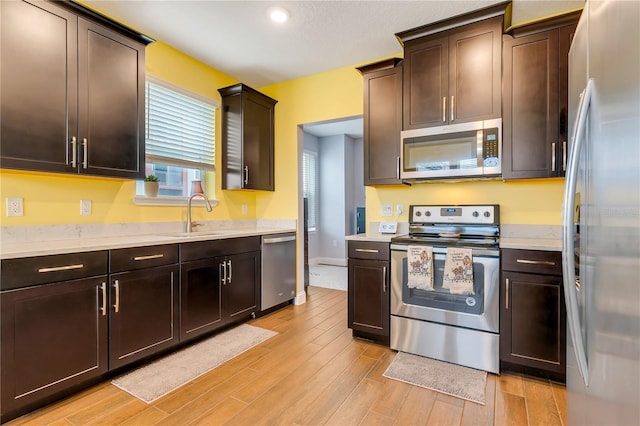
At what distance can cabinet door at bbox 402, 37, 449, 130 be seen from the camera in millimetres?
2699

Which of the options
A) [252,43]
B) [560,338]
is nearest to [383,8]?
[252,43]

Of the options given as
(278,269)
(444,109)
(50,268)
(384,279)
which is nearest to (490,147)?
(444,109)

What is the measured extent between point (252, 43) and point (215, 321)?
2.66 meters

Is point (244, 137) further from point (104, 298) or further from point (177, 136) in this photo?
point (104, 298)

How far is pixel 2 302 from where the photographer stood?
1.65 meters

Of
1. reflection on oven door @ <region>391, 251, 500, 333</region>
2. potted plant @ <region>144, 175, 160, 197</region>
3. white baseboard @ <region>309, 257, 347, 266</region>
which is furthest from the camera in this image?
white baseboard @ <region>309, 257, 347, 266</region>

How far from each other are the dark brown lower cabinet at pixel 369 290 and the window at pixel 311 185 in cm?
372

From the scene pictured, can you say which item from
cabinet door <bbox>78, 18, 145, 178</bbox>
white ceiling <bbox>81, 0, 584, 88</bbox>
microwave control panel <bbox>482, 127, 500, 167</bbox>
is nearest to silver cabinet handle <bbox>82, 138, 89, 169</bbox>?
cabinet door <bbox>78, 18, 145, 178</bbox>

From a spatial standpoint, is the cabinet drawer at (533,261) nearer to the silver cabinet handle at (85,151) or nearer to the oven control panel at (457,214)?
the oven control panel at (457,214)

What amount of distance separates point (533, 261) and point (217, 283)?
2529 millimetres

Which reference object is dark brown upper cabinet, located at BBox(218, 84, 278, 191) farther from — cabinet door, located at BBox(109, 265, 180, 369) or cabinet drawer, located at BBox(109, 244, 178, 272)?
cabinet door, located at BBox(109, 265, 180, 369)

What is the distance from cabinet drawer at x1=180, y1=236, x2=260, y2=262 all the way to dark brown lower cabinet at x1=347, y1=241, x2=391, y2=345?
1.05m

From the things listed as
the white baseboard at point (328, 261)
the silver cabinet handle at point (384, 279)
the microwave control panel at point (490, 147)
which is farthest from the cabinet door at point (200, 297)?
the white baseboard at point (328, 261)

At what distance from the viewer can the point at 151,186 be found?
2873 mm
